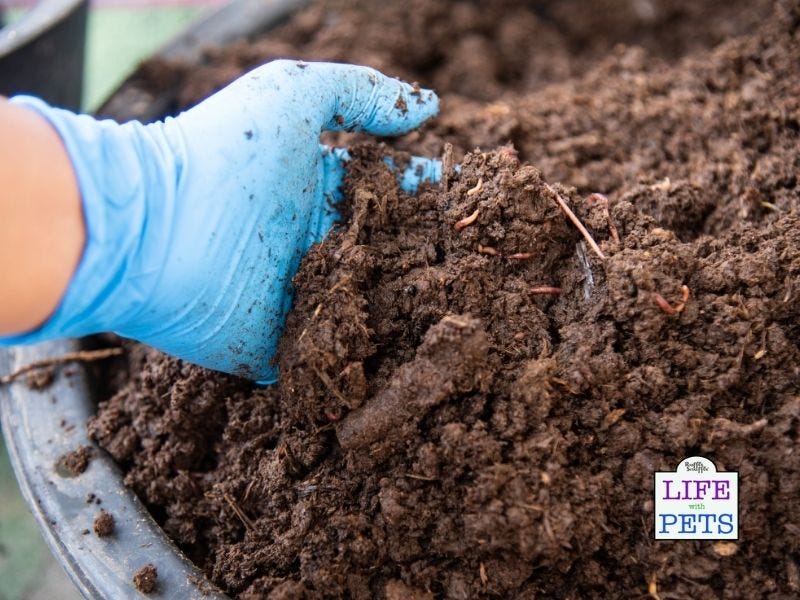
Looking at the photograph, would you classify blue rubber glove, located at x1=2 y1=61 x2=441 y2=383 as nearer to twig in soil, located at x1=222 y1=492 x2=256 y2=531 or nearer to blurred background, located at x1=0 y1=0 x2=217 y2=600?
twig in soil, located at x1=222 y1=492 x2=256 y2=531

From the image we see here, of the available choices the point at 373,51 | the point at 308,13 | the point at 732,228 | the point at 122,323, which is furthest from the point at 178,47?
the point at 732,228

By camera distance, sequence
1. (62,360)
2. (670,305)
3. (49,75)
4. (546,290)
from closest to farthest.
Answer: (670,305) < (546,290) < (62,360) < (49,75)

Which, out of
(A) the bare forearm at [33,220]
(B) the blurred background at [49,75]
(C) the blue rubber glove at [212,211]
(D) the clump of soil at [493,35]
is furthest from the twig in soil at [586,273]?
(B) the blurred background at [49,75]

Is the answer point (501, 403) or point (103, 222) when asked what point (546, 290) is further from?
point (103, 222)

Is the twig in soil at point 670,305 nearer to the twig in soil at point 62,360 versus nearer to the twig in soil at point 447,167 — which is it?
the twig in soil at point 447,167

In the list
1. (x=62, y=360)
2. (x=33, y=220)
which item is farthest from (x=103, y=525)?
(x=33, y=220)

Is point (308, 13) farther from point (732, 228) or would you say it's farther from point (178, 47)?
point (732, 228)
